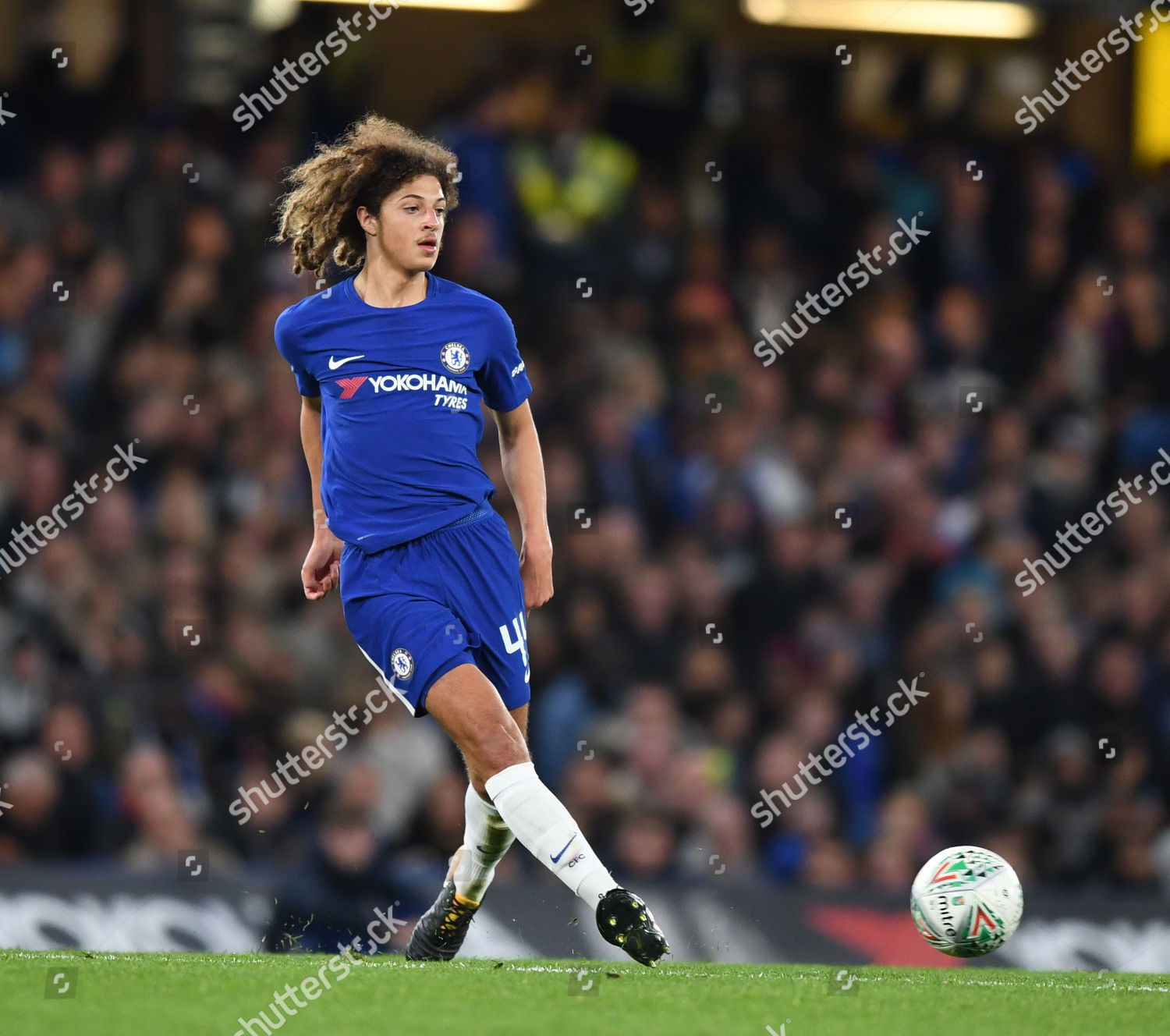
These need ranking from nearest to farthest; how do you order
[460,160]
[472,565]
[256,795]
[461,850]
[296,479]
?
[472,565] < [461,850] < [256,795] < [296,479] < [460,160]

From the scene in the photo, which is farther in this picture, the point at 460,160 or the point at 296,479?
the point at 460,160

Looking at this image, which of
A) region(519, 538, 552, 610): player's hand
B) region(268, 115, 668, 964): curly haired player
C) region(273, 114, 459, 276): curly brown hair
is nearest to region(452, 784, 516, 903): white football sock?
region(268, 115, 668, 964): curly haired player

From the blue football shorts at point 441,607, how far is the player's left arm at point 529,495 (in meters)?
0.15

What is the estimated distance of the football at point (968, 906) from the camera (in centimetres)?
550

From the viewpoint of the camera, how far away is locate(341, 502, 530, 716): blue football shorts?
16.5 ft

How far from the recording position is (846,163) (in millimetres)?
12211

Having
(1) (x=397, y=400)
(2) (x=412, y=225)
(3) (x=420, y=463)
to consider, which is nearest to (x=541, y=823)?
(3) (x=420, y=463)

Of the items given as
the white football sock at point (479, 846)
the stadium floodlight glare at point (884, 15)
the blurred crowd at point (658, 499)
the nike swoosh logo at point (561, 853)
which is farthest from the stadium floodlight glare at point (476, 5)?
the nike swoosh logo at point (561, 853)

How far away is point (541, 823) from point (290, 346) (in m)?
1.65

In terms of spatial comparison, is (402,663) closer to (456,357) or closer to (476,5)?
(456,357)

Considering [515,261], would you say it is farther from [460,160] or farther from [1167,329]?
[1167,329]

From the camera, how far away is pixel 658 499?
10383 mm

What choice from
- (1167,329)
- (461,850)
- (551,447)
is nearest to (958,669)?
(551,447)

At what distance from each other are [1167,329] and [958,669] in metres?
3.34
